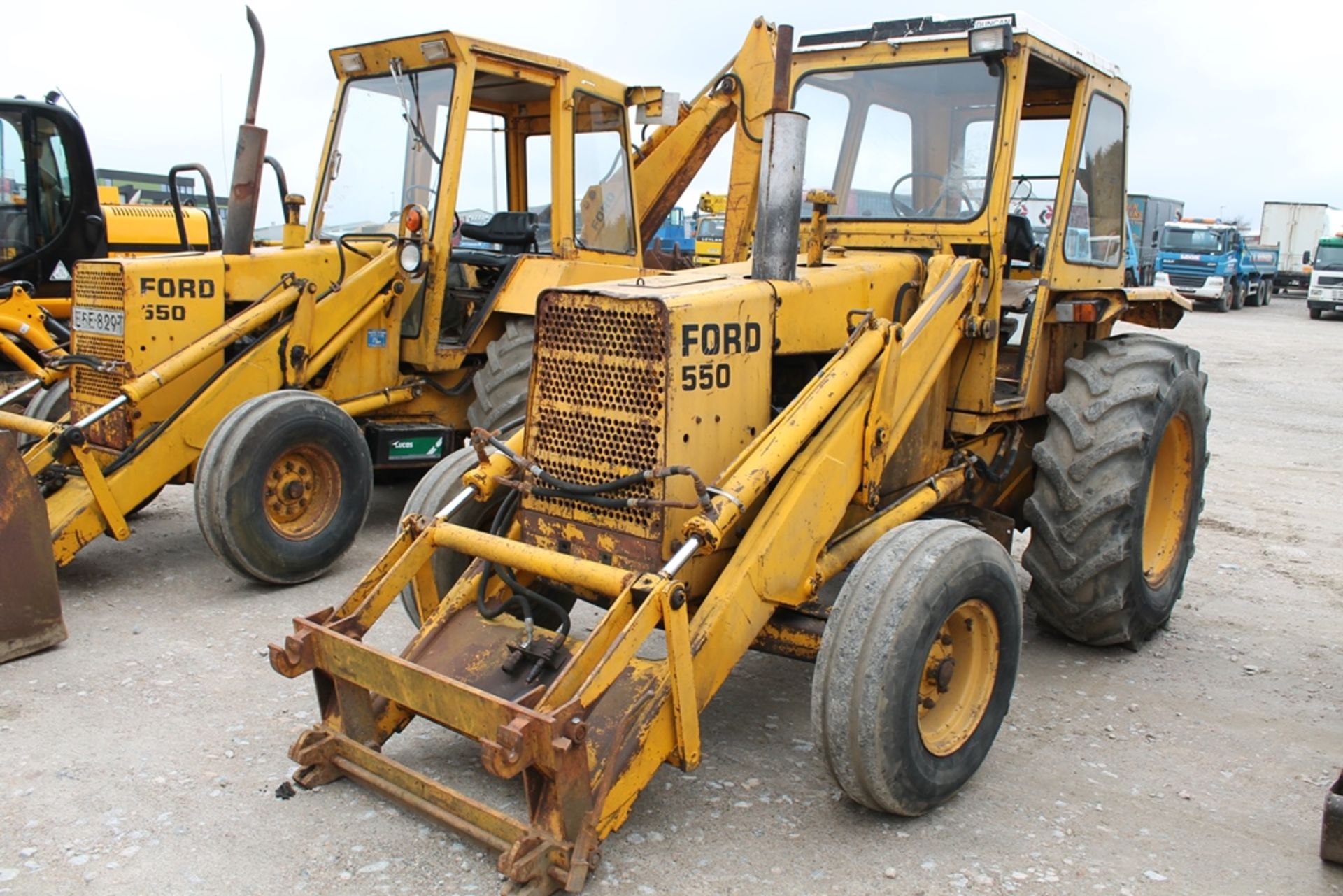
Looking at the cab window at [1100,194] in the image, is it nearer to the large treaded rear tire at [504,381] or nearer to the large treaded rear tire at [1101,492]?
the large treaded rear tire at [1101,492]

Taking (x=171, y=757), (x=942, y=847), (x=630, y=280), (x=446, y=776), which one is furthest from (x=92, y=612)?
(x=942, y=847)

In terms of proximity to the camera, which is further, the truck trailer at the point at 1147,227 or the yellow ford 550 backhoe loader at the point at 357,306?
the truck trailer at the point at 1147,227

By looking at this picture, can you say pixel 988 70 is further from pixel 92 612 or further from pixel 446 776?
pixel 92 612

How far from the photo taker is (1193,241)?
3272cm

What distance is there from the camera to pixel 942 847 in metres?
3.63

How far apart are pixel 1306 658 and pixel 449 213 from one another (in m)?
5.20

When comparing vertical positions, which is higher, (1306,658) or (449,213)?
(449,213)

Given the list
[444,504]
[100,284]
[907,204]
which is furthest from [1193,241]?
[444,504]

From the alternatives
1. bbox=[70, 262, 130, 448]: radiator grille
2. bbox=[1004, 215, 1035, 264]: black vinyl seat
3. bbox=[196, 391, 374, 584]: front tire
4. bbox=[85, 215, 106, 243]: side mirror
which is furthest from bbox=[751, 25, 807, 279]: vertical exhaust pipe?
bbox=[85, 215, 106, 243]: side mirror

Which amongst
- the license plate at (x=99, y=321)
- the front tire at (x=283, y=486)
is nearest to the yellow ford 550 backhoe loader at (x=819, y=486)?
the front tire at (x=283, y=486)

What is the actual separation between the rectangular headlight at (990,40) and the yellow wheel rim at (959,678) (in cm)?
238

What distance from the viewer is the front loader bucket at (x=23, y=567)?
4949mm

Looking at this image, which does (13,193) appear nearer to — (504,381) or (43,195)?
(43,195)

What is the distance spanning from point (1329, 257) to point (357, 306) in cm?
3101
